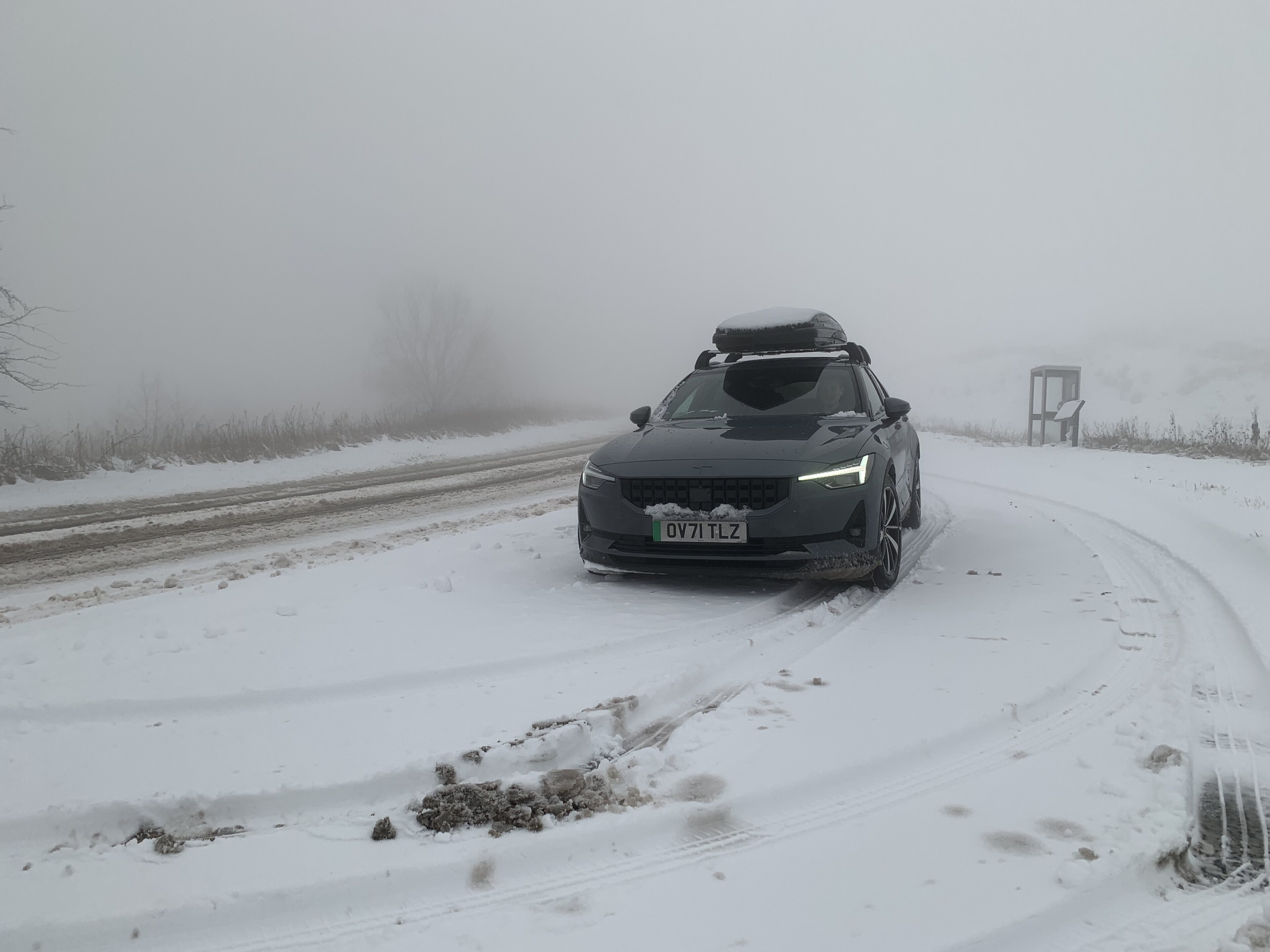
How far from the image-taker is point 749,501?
15.2 feet

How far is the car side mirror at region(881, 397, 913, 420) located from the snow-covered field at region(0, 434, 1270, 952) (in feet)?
4.84

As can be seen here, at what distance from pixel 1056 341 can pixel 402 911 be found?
6268 cm

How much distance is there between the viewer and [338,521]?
788cm

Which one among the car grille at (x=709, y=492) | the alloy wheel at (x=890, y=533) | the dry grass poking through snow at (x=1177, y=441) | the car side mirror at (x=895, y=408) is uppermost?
the car side mirror at (x=895, y=408)

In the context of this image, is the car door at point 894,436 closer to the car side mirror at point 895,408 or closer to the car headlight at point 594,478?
the car side mirror at point 895,408

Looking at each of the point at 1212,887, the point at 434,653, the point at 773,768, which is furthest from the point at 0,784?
the point at 1212,887

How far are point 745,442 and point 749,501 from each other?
0.55 m

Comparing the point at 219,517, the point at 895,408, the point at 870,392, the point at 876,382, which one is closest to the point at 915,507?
the point at 876,382

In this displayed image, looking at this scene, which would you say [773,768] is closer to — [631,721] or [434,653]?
[631,721]

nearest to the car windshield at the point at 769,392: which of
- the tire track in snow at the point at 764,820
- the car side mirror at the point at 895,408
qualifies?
the car side mirror at the point at 895,408

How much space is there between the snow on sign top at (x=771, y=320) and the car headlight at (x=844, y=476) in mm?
1876

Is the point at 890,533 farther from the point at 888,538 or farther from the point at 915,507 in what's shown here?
the point at 915,507

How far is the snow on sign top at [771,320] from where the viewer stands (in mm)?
6352

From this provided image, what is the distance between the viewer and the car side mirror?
6070 mm
